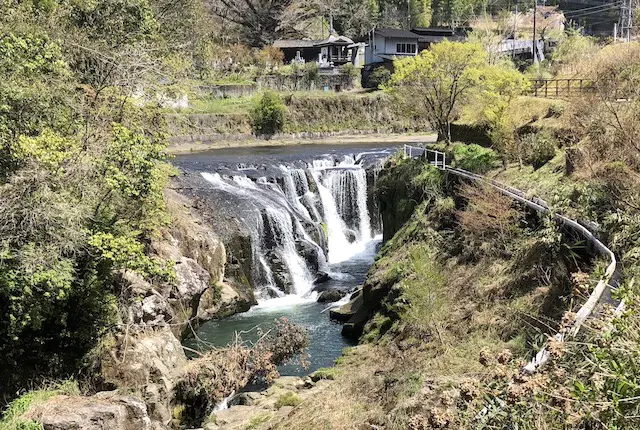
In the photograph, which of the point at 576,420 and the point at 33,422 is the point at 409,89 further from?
the point at 576,420

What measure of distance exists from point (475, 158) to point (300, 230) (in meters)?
8.21

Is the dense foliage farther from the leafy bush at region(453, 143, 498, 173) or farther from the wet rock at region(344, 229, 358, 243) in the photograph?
the wet rock at region(344, 229, 358, 243)

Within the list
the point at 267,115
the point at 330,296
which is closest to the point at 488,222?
the point at 330,296

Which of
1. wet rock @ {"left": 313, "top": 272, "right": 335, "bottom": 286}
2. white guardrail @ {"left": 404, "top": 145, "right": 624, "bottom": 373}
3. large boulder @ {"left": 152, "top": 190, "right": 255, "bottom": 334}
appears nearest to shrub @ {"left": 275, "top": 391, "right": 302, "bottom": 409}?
large boulder @ {"left": 152, "top": 190, "right": 255, "bottom": 334}

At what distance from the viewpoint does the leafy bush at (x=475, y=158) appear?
776 inches

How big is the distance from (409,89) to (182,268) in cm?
1289

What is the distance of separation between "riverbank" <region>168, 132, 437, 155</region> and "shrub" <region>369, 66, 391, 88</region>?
7.54 metres

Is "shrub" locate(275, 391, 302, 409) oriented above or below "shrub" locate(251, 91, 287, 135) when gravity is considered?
below

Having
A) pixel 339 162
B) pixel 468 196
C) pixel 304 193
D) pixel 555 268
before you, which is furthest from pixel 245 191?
pixel 555 268

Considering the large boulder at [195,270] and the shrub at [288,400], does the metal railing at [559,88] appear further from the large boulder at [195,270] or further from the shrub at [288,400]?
the shrub at [288,400]

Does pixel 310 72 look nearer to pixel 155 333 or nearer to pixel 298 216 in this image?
pixel 298 216

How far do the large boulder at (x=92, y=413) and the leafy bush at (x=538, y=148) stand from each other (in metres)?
14.1

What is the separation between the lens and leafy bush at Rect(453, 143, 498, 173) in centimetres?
1970

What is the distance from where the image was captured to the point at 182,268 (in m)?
17.0
